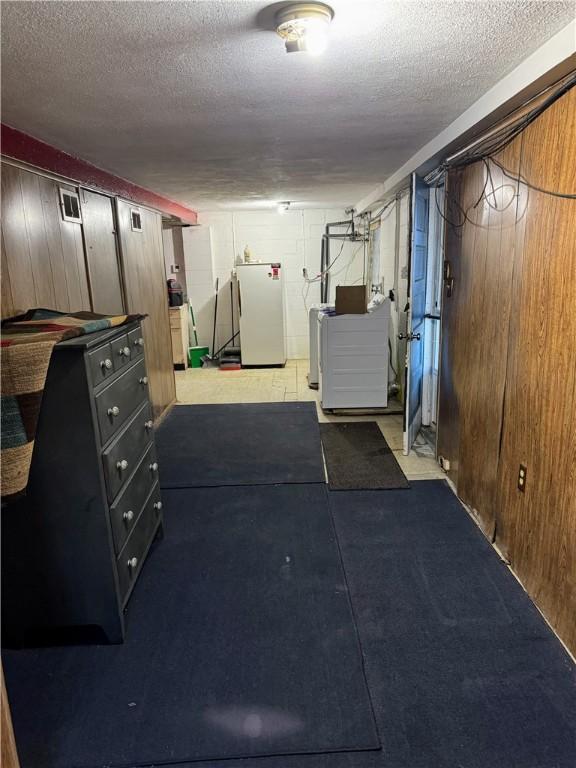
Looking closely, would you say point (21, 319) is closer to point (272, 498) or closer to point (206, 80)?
point (206, 80)

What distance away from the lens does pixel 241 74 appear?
5.72 ft

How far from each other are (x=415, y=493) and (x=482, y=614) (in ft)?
3.53

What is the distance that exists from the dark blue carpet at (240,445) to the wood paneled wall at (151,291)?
34 centimetres

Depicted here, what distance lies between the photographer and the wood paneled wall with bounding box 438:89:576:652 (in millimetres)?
1770

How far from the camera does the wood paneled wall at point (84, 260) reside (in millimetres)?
2271

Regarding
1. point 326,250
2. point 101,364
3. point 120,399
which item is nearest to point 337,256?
point 326,250

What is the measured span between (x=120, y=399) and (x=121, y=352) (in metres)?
0.21

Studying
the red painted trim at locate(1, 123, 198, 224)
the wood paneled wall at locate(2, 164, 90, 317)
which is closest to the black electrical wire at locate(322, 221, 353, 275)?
the red painted trim at locate(1, 123, 198, 224)

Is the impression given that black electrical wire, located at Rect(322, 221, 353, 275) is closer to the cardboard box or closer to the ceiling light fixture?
the cardboard box

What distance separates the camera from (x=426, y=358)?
389 centimetres

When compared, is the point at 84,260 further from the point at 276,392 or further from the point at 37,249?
the point at 276,392

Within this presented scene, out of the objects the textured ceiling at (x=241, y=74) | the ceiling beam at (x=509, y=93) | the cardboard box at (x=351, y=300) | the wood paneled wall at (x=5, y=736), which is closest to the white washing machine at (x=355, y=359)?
the cardboard box at (x=351, y=300)

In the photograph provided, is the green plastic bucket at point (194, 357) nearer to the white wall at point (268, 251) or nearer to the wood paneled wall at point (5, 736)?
the white wall at point (268, 251)

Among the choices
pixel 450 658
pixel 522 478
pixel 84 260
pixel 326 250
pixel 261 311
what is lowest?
pixel 450 658
